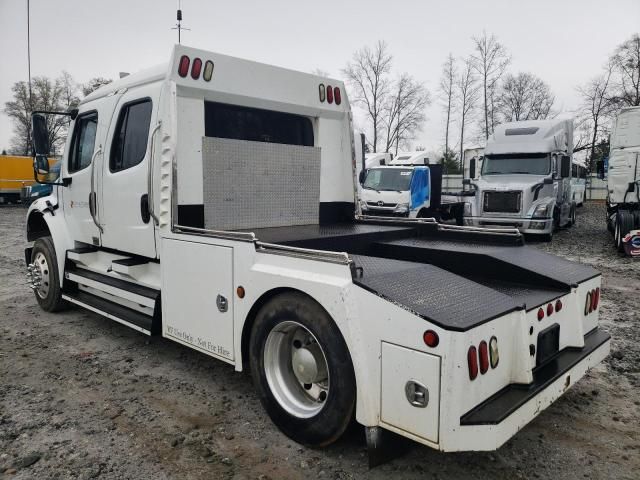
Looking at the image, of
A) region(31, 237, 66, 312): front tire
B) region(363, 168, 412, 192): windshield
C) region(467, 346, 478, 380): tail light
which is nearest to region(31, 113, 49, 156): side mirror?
region(31, 237, 66, 312): front tire

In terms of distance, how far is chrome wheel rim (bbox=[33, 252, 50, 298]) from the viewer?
20.2 feet

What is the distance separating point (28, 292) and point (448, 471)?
7.10m

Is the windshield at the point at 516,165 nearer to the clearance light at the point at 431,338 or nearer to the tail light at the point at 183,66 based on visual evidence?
the tail light at the point at 183,66

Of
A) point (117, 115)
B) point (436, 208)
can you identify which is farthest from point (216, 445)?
point (436, 208)

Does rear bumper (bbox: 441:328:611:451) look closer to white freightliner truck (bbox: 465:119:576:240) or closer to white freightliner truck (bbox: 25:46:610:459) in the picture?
white freightliner truck (bbox: 25:46:610:459)

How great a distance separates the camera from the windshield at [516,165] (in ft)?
47.0

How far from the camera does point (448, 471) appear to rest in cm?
283

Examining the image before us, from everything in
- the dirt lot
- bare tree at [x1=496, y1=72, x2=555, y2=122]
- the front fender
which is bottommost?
the dirt lot

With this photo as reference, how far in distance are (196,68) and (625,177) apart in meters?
12.3

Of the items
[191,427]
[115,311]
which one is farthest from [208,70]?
[191,427]

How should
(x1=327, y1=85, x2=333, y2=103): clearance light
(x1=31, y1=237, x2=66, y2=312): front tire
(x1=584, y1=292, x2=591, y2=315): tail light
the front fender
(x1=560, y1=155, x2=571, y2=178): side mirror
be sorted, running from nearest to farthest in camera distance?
(x1=584, y1=292, x2=591, y2=315): tail light
(x1=327, y1=85, x2=333, y2=103): clearance light
the front fender
(x1=31, y1=237, x2=66, y2=312): front tire
(x1=560, y1=155, x2=571, y2=178): side mirror

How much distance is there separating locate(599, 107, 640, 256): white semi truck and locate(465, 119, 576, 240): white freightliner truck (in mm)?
1557

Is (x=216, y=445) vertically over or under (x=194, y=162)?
under

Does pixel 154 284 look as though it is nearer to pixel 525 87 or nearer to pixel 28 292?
pixel 28 292
